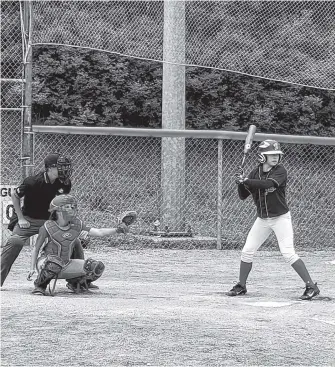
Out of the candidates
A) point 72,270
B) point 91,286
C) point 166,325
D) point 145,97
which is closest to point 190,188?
point 145,97

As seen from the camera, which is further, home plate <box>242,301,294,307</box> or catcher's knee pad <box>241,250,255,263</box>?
catcher's knee pad <box>241,250,255,263</box>

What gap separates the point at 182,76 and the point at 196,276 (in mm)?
4134

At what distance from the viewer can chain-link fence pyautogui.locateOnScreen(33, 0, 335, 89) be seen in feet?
46.1

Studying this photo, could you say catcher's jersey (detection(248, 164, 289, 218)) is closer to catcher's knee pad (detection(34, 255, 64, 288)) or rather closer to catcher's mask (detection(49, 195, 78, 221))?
catcher's mask (detection(49, 195, 78, 221))

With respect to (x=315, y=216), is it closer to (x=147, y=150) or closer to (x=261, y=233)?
(x=147, y=150)

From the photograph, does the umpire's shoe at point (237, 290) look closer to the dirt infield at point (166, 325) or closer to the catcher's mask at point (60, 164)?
the dirt infield at point (166, 325)

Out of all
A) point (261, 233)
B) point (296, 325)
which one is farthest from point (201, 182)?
point (296, 325)

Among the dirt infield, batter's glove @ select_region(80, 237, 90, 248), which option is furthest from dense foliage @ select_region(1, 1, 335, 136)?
the dirt infield

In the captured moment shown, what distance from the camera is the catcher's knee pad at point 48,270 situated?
927 centimetres

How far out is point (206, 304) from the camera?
882 centimetres

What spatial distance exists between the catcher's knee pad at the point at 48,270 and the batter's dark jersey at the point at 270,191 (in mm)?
2125

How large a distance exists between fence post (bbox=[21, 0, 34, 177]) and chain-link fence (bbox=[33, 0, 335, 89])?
642 mm

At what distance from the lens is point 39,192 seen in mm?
9852

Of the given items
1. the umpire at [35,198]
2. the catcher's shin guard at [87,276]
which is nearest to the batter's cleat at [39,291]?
the catcher's shin guard at [87,276]
